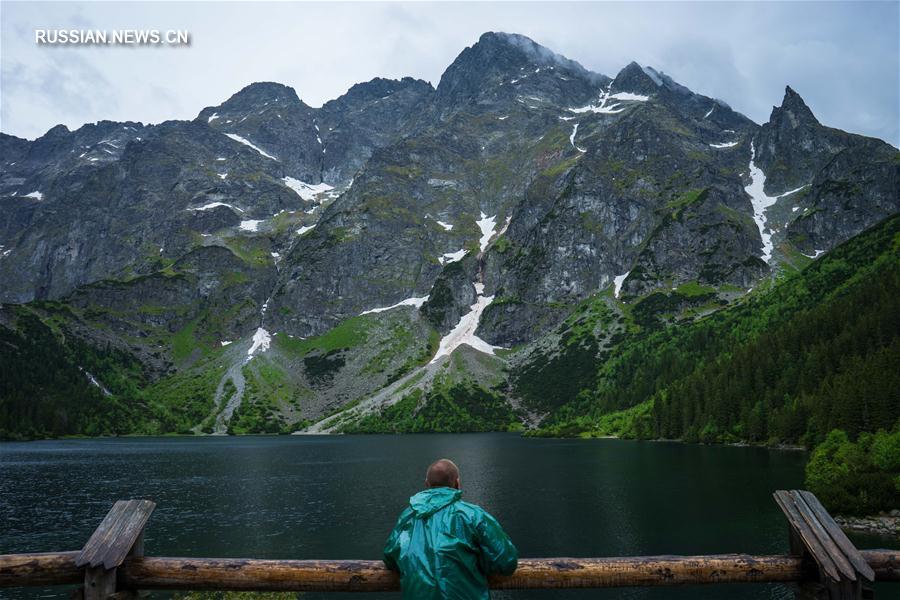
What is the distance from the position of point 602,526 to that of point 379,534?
23703mm

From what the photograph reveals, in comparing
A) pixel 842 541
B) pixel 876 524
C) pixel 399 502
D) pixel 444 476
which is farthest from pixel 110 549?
pixel 399 502

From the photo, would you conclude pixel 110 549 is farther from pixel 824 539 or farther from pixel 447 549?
pixel 824 539

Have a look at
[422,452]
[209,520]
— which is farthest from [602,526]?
[422,452]

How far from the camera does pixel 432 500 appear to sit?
6.81 meters

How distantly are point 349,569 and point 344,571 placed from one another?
113 millimetres

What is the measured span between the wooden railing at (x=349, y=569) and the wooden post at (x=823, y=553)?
0.01 metres

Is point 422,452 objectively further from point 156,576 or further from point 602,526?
point 156,576

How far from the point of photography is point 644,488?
77750mm

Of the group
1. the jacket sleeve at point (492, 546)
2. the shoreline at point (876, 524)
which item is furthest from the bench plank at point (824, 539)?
the shoreline at point (876, 524)

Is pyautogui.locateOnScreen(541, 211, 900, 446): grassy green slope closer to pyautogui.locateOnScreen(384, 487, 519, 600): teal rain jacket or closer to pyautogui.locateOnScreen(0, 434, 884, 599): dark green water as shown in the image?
pyautogui.locateOnScreen(0, 434, 884, 599): dark green water

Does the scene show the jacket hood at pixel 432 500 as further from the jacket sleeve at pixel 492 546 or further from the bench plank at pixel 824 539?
the bench plank at pixel 824 539

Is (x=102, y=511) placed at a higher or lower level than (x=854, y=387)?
lower

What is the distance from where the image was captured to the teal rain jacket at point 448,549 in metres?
6.36

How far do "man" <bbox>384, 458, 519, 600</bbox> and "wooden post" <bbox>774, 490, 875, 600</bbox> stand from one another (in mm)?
4291
